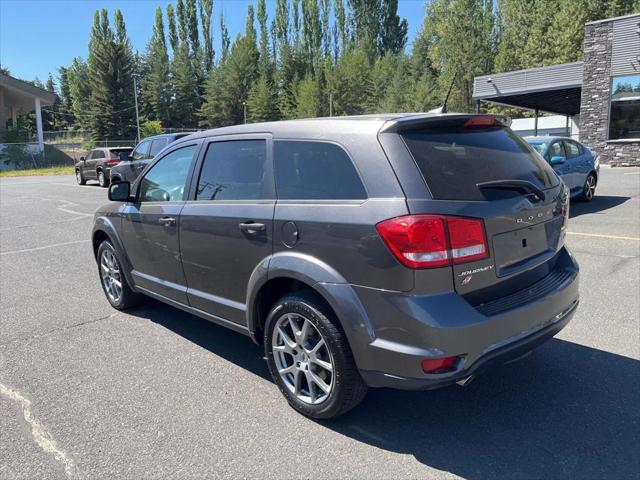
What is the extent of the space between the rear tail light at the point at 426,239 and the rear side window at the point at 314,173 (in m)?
0.30

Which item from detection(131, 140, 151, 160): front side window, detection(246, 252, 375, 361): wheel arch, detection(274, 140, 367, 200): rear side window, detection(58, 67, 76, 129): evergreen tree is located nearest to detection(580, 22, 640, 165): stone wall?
detection(131, 140, 151, 160): front side window

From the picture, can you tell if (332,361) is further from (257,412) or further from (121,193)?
(121,193)

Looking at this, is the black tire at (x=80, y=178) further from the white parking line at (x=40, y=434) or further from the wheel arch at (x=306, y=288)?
the wheel arch at (x=306, y=288)

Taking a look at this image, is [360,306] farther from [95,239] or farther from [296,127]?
[95,239]

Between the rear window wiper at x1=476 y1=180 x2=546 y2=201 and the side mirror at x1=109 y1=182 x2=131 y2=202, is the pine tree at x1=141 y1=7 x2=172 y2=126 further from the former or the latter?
the rear window wiper at x1=476 y1=180 x2=546 y2=201

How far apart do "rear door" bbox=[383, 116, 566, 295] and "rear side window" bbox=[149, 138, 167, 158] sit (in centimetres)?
1279

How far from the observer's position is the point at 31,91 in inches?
1625

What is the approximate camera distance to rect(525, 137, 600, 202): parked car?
9890mm

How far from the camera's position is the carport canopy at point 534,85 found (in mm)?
24500

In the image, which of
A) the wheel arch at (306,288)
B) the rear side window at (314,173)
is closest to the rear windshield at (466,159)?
the rear side window at (314,173)

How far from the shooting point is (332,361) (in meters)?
2.85

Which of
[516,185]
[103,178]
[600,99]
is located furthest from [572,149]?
[103,178]

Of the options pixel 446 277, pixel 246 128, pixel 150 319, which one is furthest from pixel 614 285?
pixel 150 319

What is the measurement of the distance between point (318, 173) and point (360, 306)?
2.85 feet
